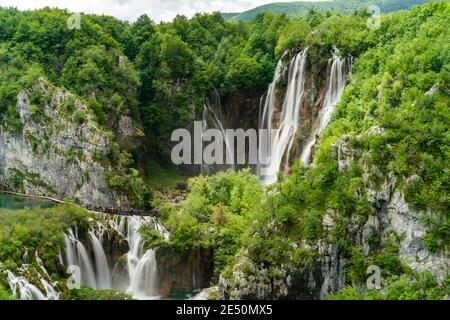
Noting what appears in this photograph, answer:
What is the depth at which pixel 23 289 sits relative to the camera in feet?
83.5

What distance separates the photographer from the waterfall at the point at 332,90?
42375mm

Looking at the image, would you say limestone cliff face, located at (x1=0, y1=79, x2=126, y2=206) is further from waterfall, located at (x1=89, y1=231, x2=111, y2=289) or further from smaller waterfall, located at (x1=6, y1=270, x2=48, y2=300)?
smaller waterfall, located at (x1=6, y1=270, x2=48, y2=300)

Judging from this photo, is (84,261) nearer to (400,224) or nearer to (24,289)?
(24,289)

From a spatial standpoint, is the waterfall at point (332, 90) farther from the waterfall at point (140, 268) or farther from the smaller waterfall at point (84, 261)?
the smaller waterfall at point (84, 261)

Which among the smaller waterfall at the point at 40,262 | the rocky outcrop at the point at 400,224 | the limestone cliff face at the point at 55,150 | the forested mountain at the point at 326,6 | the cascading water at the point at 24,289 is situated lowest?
the cascading water at the point at 24,289

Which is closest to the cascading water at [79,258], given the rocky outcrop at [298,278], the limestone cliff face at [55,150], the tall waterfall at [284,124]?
the rocky outcrop at [298,278]

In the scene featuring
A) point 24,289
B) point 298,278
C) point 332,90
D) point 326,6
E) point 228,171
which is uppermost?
point 326,6

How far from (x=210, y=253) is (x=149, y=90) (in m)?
23.0

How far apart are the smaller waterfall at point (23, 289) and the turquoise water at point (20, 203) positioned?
46.6 ft

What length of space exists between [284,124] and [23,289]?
25313 mm

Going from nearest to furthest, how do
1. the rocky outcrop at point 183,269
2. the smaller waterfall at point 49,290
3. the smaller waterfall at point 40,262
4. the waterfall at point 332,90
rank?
the smaller waterfall at point 49,290 → the smaller waterfall at point 40,262 → the rocky outcrop at point 183,269 → the waterfall at point 332,90

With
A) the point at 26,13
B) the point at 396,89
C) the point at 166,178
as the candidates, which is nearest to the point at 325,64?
the point at 396,89

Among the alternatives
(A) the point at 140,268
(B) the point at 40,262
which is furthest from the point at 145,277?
(B) the point at 40,262

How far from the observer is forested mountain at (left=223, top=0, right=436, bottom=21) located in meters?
74.9
